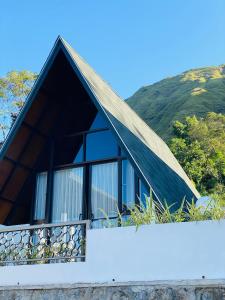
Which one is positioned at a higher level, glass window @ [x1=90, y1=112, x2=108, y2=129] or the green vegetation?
glass window @ [x1=90, y1=112, x2=108, y2=129]

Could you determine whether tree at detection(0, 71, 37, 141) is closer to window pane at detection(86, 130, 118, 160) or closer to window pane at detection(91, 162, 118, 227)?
window pane at detection(86, 130, 118, 160)

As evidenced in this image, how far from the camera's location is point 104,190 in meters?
11.2

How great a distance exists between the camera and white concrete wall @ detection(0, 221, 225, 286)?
691 cm

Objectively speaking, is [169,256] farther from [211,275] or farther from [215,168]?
[215,168]

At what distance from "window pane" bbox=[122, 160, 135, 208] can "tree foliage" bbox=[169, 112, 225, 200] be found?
559 inches

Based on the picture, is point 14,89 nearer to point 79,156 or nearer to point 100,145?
point 79,156

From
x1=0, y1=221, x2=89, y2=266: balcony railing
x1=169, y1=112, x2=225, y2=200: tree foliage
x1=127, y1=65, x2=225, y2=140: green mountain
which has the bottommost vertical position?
x1=0, y1=221, x2=89, y2=266: balcony railing

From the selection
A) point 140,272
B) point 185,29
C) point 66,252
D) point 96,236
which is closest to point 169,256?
point 140,272

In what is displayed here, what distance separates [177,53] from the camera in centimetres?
3912

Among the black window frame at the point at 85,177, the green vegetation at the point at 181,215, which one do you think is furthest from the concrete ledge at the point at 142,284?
the black window frame at the point at 85,177

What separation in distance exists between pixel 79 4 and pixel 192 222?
57.1 ft

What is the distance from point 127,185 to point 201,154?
1911 centimetres

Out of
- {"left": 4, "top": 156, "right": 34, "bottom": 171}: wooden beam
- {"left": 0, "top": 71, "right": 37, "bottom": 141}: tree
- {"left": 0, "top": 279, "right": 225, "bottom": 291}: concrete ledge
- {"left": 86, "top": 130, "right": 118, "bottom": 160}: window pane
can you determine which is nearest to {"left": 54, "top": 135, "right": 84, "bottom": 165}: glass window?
{"left": 86, "top": 130, "right": 118, "bottom": 160}: window pane

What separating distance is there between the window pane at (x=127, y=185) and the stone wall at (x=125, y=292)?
3398 mm
